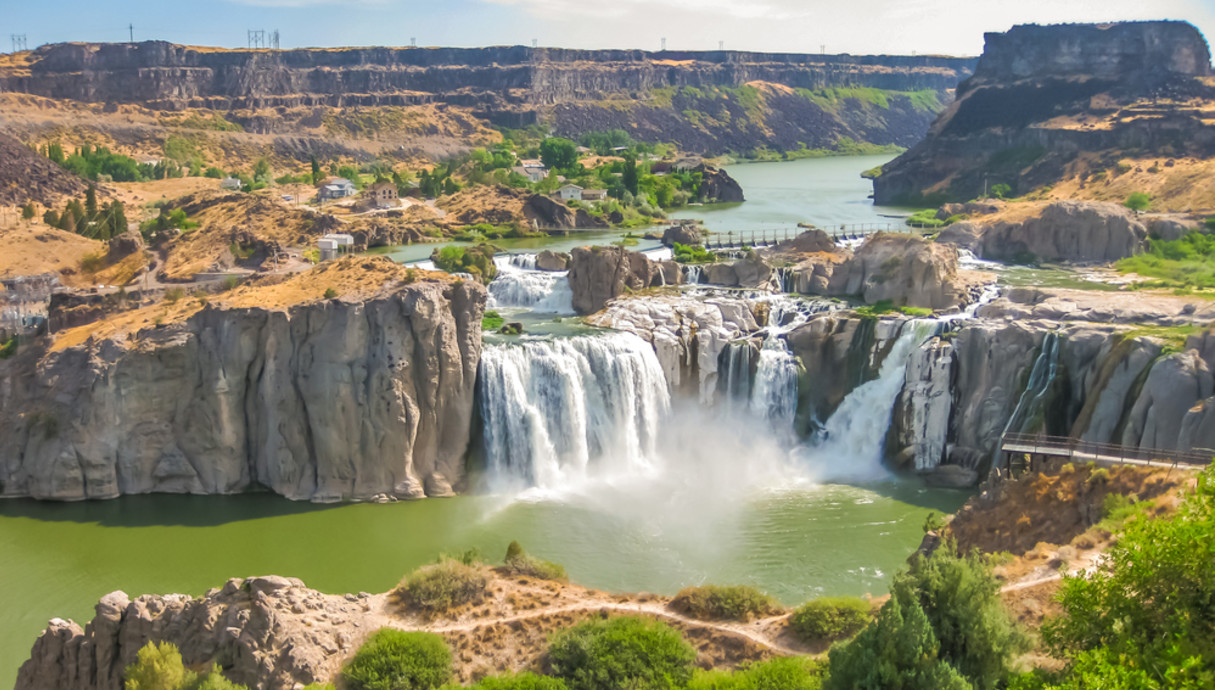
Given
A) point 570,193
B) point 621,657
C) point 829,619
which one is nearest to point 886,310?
point 829,619

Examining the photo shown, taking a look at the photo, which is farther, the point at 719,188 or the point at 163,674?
the point at 719,188

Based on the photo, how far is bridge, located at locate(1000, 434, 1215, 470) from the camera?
28.4 m

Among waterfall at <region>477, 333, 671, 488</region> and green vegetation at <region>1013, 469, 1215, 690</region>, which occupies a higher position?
green vegetation at <region>1013, 469, 1215, 690</region>

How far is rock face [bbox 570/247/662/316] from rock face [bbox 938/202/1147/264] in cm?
2211

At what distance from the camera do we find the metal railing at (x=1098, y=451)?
28.8 m

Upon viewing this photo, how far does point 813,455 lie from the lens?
4219cm

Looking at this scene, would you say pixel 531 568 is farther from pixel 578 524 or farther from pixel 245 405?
pixel 245 405

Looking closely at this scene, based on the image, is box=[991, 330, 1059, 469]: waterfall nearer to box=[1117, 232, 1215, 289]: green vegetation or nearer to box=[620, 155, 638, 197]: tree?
box=[1117, 232, 1215, 289]: green vegetation

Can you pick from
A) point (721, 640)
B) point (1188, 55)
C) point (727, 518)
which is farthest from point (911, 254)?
point (1188, 55)

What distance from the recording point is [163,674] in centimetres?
2191

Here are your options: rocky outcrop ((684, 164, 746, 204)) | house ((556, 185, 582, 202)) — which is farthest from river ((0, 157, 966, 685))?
rocky outcrop ((684, 164, 746, 204))

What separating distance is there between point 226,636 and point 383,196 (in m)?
71.6

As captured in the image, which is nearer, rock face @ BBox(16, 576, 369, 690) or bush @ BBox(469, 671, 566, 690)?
bush @ BBox(469, 671, 566, 690)

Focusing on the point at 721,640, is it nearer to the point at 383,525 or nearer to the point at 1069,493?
the point at 1069,493
